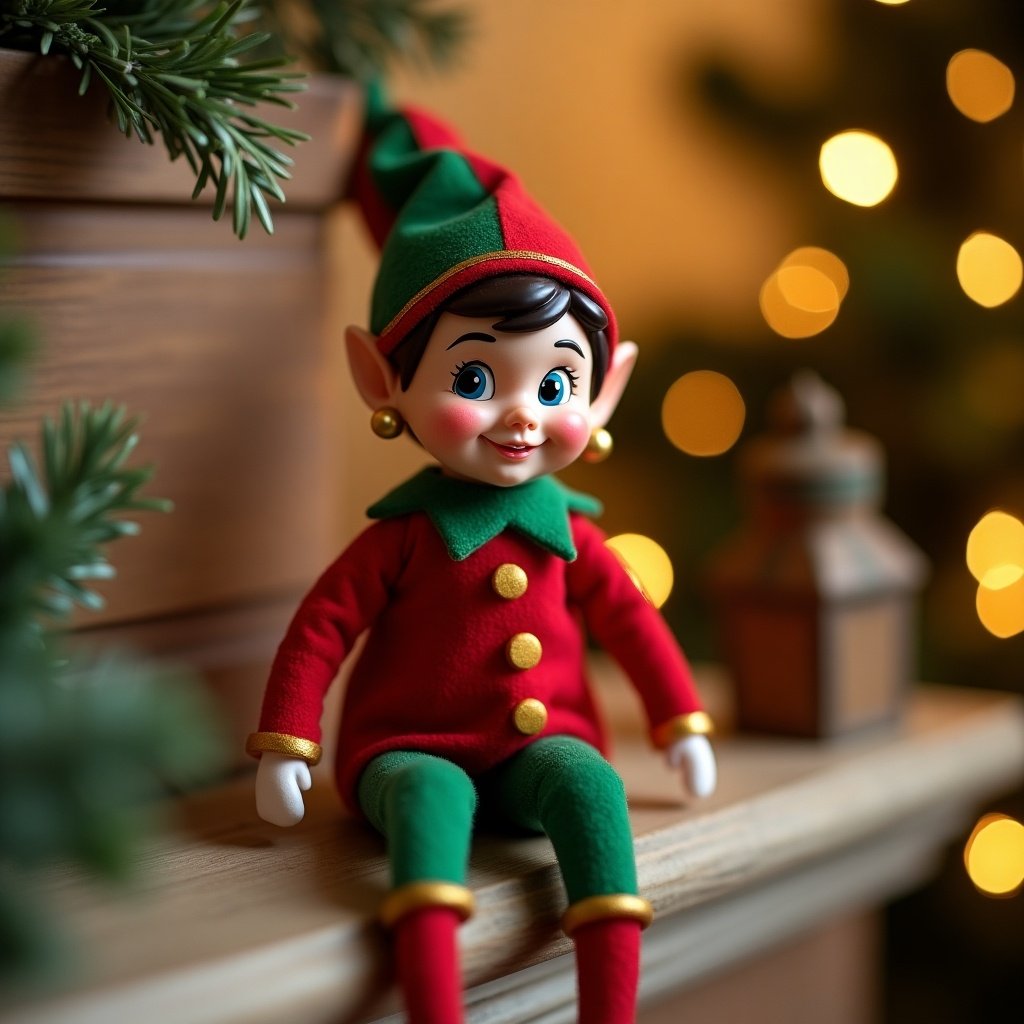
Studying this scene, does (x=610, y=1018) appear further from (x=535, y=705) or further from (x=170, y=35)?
(x=170, y=35)

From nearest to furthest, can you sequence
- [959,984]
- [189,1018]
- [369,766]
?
[189,1018]
[369,766]
[959,984]

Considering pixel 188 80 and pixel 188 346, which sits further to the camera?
pixel 188 346

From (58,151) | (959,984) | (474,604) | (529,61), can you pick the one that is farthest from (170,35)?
(959,984)

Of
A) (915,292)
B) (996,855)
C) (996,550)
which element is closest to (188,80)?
(915,292)

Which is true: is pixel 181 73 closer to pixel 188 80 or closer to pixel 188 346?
pixel 188 80

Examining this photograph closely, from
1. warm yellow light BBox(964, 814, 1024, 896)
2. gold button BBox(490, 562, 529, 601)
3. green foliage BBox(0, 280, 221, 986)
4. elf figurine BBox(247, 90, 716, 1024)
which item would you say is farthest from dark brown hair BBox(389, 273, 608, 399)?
warm yellow light BBox(964, 814, 1024, 896)

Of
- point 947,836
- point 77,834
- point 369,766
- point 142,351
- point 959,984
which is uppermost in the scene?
point 142,351

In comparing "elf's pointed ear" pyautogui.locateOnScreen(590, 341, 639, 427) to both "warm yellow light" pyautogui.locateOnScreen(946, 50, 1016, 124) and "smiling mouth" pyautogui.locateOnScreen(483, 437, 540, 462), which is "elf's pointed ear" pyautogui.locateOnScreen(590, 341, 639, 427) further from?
"warm yellow light" pyautogui.locateOnScreen(946, 50, 1016, 124)

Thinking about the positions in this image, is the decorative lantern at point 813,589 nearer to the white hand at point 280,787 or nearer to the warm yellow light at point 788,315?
the warm yellow light at point 788,315
